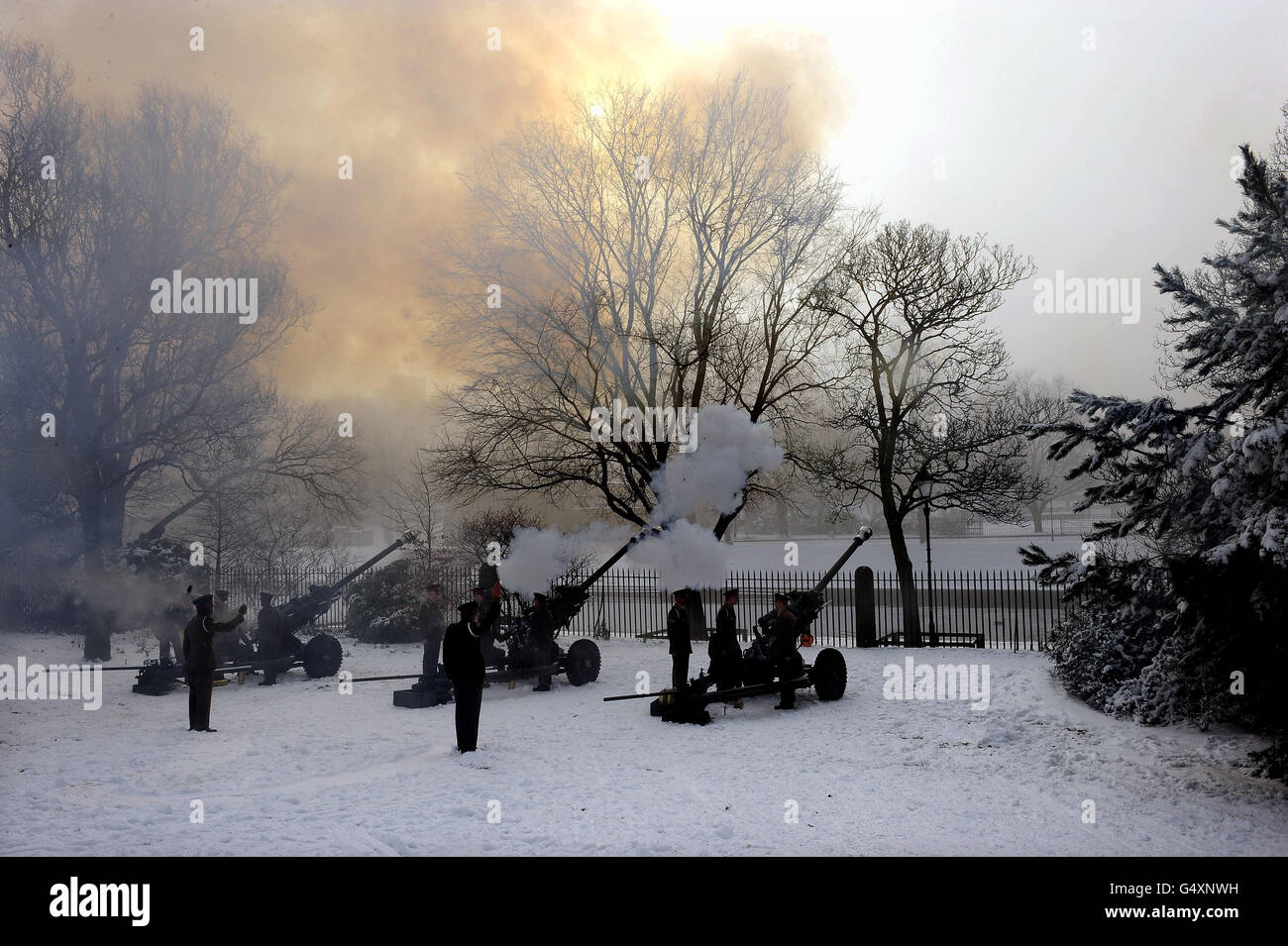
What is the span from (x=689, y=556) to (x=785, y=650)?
2.11m

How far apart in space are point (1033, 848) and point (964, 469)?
1465 cm

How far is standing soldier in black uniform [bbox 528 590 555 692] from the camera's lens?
14.8 metres

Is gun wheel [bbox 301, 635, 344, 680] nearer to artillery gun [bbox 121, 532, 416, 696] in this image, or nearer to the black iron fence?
artillery gun [bbox 121, 532, 416, 696]

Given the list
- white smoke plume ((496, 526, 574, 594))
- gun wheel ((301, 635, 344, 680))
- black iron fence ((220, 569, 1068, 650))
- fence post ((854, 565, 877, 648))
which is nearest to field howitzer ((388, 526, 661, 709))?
white smoke plume ((496, 526, 574, 594))

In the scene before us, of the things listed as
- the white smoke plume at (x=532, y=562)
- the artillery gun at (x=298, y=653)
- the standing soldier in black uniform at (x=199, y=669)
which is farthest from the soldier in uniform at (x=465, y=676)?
the artillery gun at (x=298, y=653)

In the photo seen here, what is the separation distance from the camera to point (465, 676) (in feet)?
33.8

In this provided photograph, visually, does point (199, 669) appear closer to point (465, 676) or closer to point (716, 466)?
point (465, 676)

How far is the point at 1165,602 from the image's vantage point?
8.12 m

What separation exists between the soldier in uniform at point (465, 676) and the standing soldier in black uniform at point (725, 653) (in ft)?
11.9

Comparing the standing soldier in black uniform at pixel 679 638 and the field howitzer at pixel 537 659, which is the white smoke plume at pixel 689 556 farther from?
the field howitzer at pixel 537 659

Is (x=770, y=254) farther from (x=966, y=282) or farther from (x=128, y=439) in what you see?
(x=128, y=439)

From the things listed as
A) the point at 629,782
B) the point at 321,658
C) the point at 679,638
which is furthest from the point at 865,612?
the point at 629,782

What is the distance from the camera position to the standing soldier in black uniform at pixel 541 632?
48.6 feet

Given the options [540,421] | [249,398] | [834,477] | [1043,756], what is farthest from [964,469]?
[249,398]
